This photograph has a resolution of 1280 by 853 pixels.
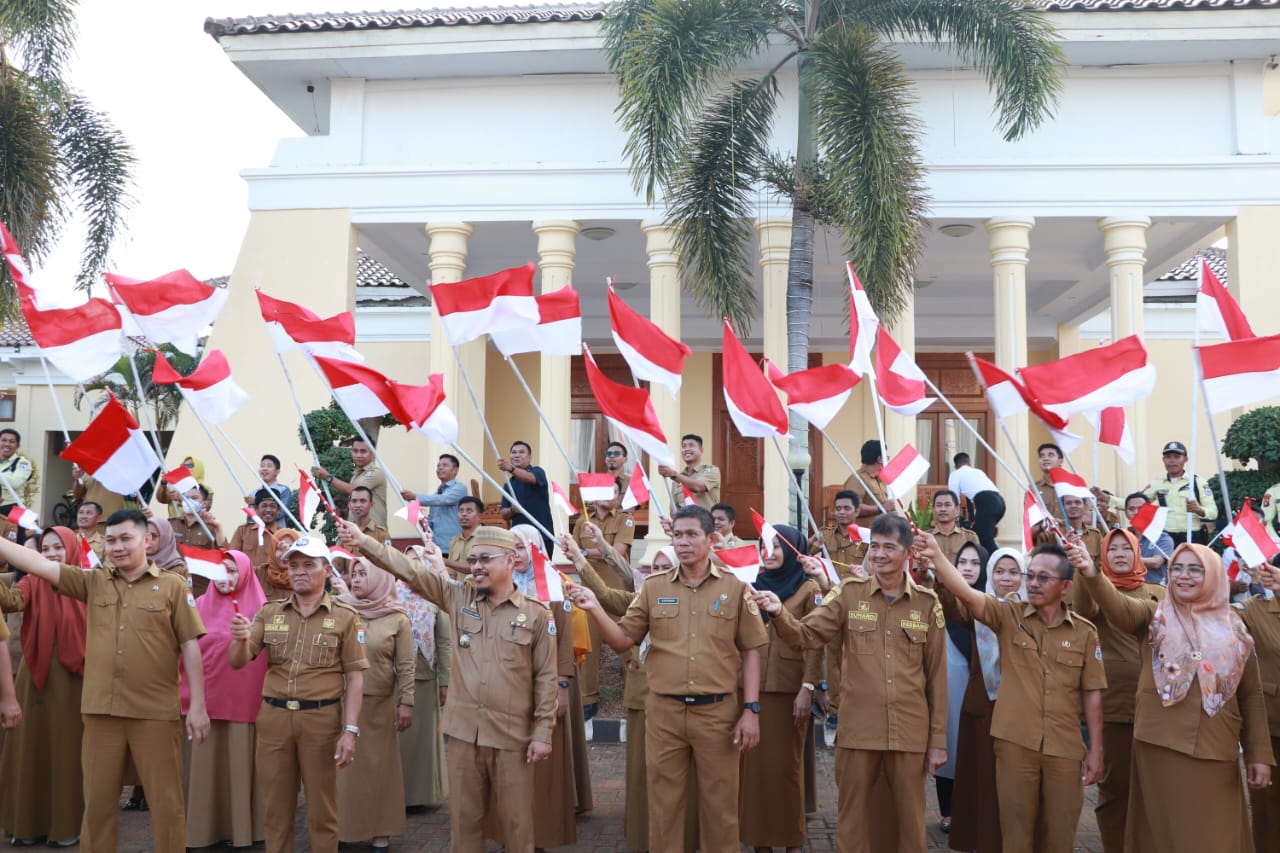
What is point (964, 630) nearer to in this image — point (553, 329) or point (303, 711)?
point (553, 329)

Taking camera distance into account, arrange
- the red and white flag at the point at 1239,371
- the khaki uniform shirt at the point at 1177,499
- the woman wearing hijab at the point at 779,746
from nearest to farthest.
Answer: the red and white flag at the point at 1239,371
the woman wearing hijab at the point at 779,746
the khaki uniform shirt at the point at 1177,499

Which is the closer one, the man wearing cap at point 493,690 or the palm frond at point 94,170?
the man wearing cap at point 493,690

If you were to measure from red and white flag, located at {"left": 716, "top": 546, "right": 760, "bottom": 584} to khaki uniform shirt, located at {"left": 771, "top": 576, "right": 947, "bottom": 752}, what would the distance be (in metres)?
0.27

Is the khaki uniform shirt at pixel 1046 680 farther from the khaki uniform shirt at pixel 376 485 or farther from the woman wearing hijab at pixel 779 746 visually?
the khaki uniform shirt at pixel 376 485

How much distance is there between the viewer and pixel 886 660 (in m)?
5.29

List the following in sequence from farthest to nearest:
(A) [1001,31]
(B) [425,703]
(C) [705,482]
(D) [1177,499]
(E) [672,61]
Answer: (A) [1001,31] < (E) [672,61] < (D) [1177,499] < (C) [705,482] < (B) [425,703]

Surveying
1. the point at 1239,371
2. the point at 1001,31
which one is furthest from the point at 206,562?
the point at 1001,31

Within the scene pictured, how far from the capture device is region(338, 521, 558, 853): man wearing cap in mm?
5078

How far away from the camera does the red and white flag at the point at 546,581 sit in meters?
5.52

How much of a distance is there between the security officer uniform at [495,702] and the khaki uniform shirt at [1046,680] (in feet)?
7.04

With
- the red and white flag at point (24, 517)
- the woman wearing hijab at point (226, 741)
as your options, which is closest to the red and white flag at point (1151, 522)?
the woman wearing hijab at point (226, 741)

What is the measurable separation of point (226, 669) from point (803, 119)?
864cm

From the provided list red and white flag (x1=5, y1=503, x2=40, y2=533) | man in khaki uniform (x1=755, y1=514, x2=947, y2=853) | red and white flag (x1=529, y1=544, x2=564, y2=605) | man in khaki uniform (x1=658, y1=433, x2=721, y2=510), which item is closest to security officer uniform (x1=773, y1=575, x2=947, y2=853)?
man in khaki uniform (x1=755, y1=514, x2=947, y2=853)

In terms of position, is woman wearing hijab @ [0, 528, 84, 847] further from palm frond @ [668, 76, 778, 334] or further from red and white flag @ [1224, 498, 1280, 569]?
palm frond @ [668, 76, 778, 334]
